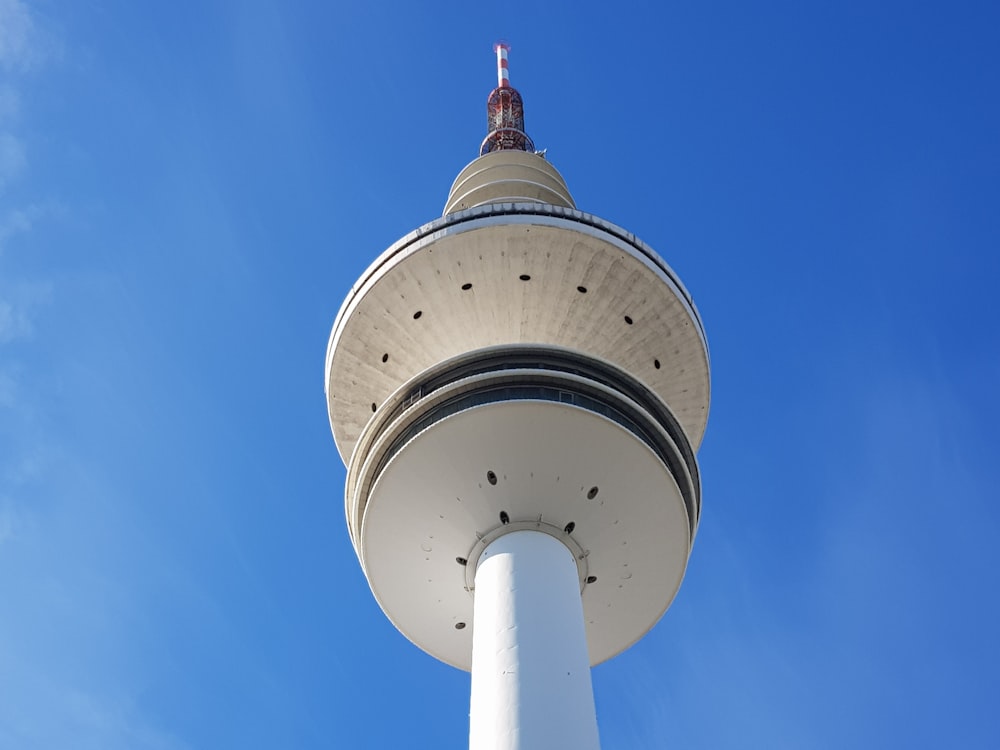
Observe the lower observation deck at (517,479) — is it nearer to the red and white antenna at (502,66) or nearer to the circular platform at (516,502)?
the circular platform at (516,502)

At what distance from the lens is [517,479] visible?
19062mm

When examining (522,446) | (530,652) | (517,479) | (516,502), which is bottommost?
(530,652)

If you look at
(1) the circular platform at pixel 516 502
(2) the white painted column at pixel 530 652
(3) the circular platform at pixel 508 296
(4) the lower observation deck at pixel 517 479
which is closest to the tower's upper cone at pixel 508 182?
(3) the circular platform at pixel 508 296

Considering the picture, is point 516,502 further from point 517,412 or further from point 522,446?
point 517,412

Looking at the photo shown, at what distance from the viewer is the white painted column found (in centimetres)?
1616

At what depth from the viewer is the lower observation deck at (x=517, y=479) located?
62.5 feet

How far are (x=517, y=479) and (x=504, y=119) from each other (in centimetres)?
1748

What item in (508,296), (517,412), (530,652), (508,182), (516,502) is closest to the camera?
(530,652)

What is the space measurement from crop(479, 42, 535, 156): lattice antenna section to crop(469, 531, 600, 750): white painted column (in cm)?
1648

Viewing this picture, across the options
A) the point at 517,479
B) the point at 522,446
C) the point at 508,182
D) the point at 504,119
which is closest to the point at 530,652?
the point at 517,479

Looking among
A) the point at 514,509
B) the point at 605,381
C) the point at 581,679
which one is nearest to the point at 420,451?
the point at 514,509

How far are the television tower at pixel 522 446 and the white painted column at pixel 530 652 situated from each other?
0.11 feet

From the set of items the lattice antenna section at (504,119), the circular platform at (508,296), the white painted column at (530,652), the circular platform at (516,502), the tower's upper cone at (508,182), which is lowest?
the white painted column at (530,652)

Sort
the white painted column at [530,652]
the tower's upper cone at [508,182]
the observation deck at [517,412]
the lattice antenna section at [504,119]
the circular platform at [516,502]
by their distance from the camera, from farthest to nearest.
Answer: the lattice antenna section at [504,119] < the tower's upper cone at [508,182] < the observation deck at [517,412] < the circular platform at [516,502] < the white painted column at [530,652]
